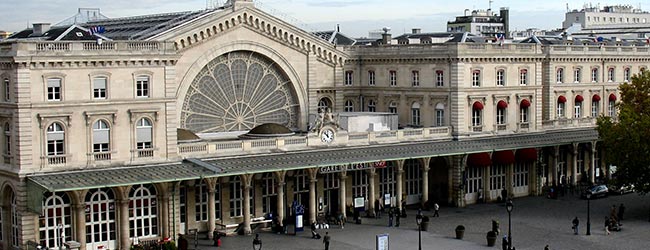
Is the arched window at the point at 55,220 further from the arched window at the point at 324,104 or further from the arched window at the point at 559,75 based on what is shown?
the arched window at the point at 559,75

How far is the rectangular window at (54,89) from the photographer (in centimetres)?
5584

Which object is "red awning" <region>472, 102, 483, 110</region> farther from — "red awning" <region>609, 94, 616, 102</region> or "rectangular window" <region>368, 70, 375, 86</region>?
"red awning" <region>609, 94, 616, 102</region>

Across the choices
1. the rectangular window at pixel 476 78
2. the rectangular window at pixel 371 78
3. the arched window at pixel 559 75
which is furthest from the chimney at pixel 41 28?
the arched window at pixel 559 75

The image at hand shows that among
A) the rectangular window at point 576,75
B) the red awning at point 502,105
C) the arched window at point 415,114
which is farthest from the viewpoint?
the rectangular window at point 576,75

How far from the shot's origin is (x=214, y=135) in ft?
234

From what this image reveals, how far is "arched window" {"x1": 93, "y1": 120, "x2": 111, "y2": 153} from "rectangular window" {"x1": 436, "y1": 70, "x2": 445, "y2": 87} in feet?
94.4

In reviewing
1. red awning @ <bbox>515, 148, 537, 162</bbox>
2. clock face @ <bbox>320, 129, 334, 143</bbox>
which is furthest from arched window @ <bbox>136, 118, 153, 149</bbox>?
red awning @ <bbox>515, 148, 537, 162</bbox>

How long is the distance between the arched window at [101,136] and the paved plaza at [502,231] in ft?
26.6

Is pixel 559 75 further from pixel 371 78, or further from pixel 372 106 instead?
pixel 372 106

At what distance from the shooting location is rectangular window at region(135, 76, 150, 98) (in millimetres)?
59487

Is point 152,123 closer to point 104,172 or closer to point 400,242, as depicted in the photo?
point 104,172

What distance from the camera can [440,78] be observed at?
76938mm

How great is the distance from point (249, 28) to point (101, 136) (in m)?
18.3

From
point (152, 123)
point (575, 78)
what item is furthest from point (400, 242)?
point (575, 78)
